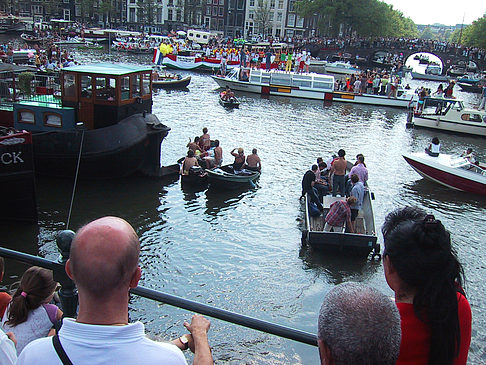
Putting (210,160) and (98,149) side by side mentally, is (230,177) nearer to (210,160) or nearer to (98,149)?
(210,160)

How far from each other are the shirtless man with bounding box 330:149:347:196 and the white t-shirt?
13253 mm

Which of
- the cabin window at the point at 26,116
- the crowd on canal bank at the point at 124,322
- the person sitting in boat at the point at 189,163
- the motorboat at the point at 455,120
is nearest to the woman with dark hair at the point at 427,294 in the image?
the crowd on canal bank at the point at 124,322

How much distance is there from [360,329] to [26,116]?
1657 cm

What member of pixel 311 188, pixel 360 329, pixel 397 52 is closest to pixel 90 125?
pixel 311 188

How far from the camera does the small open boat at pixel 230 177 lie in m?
16.4

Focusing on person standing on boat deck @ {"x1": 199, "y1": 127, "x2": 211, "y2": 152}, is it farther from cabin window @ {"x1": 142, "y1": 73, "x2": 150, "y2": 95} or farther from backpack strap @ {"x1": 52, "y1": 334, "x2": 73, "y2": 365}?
backpack strap @ {"x1": 52, "y1": 334, "x2": 73, "y2": 365}

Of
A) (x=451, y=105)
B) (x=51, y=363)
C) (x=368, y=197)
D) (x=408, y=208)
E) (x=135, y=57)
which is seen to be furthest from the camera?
(x=135, y=57)

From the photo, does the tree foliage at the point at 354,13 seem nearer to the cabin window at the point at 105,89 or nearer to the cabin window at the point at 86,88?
the cabin window at the point at 105,89

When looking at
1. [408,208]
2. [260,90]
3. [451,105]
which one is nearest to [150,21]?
[260,90]

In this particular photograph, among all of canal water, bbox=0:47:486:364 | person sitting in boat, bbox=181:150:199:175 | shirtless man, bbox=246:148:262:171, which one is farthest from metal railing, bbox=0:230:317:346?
shirtless man, bbox=246:148:262:171

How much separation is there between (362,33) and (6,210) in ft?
265

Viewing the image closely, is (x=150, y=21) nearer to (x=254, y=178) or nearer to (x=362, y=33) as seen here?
(x=362, y=33)

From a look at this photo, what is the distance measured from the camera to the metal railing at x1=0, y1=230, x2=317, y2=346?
2.35 m

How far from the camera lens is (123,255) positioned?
1.94 metres
